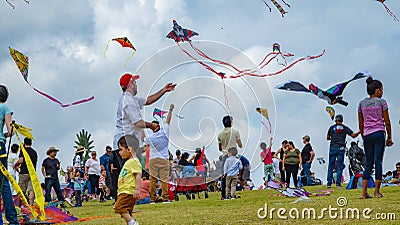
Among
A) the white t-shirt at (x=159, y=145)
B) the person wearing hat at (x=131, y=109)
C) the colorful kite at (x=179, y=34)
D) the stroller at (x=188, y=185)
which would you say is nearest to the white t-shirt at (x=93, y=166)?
the stroller at (x=188, y=185)

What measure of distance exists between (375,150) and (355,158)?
9219 mm

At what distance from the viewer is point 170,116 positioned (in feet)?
30.4

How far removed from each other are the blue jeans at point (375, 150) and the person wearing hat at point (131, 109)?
11.6 ft

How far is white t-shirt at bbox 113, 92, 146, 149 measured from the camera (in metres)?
7.04

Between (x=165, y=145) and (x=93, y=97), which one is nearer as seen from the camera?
(x=93, y=97)

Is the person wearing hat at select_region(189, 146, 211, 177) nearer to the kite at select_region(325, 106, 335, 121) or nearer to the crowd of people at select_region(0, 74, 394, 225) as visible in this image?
the crowd of people at select_region(0, 74, 394, 225)

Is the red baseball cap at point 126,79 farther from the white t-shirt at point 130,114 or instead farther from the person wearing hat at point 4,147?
the person wearing hat at point 4,147

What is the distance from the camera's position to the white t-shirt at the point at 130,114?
7039 mm

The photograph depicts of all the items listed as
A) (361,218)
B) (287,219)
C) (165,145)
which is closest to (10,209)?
(287,219)

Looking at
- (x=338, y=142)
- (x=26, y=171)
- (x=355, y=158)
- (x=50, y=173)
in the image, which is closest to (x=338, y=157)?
(x=338, y=142)

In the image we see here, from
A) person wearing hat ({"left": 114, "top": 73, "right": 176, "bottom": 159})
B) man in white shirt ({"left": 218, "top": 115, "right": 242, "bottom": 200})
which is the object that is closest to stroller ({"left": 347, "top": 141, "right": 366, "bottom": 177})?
man in white shirt ({"left": 218, "top": 115, "right": 242, "bottom": 200})

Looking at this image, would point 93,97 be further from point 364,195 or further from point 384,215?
Result: point 364,195

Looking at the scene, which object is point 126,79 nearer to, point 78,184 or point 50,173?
point 50,173

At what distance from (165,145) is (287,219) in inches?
205
